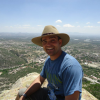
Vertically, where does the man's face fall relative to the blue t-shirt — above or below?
above

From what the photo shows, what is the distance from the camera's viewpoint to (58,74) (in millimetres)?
1735

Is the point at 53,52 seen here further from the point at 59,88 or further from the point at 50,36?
the point at 59,88

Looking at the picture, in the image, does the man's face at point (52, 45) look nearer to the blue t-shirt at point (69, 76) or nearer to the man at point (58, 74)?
the man at point (58, 74)

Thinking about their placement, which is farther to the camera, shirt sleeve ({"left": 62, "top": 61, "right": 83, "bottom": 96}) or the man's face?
the man's face

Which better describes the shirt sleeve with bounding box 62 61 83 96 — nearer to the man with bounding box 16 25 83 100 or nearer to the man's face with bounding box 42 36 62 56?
the man with bounding box 16 25 83 100

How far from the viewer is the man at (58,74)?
1455 mm

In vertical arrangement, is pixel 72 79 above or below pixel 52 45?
below

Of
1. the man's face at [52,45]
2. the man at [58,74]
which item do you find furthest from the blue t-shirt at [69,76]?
the man's face at [52,45]

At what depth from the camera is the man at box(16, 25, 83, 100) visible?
57.3 inches

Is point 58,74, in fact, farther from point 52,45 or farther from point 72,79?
point 52,45

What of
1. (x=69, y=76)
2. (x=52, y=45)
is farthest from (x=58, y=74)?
(x=52, y=45)

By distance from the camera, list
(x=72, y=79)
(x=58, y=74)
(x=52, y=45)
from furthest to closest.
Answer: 1. (x=52, y=45)
2. (x=58, y=74)
3. (x=72, y=79)

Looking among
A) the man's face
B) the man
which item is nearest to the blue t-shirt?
the man

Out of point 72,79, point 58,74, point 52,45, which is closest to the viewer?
point 72,79
